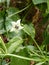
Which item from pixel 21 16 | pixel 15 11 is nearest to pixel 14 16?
pixel 15 11

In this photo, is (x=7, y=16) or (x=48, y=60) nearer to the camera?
(x=48, y=60)

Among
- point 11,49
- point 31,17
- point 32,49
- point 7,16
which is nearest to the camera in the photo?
point 11,49

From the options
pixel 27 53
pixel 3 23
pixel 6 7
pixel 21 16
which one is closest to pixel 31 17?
pixel 21 16

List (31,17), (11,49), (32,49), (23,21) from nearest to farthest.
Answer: (11,49), (32,49), (23,21), (31,17)

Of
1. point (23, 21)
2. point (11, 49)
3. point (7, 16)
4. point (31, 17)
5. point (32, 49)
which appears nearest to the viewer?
point (11, 49)

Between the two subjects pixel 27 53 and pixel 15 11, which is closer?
pixel 27 53

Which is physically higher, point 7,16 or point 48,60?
A: point 7,16

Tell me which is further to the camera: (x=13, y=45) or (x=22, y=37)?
(x=22, y=37)

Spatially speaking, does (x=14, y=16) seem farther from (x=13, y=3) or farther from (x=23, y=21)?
(x=13, y=3)

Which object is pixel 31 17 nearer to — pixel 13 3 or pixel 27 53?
pixel 13 3
